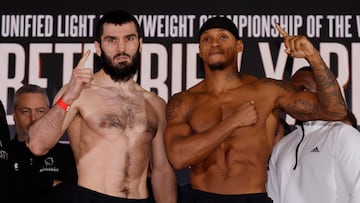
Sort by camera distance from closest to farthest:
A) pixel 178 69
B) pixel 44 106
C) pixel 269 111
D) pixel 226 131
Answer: pixel 226 131 < pixel 269 111 < pixel 44 106 < pixel 178 69

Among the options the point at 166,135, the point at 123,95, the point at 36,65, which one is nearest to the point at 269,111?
the point at 166,135

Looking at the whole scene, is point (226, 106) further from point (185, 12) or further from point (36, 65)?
point (36, 65)

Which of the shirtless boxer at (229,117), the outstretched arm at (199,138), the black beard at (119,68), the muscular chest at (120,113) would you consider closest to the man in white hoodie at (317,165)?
the shirtless boxer at (229,117)

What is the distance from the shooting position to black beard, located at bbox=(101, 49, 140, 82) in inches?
103

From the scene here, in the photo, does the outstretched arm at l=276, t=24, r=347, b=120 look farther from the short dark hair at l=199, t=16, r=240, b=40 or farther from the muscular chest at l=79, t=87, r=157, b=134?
the muscular chest at l=79, t=87, r=157, b=134

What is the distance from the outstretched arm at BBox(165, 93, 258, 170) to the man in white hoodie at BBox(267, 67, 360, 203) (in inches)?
10.5

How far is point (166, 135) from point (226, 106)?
258 mm

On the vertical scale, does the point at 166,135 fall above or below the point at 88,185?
above

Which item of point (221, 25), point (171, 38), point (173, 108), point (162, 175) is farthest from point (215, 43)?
point (171, 38)

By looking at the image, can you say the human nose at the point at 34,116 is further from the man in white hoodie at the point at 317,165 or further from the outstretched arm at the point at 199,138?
the man in white hoodie at the point at 317,165

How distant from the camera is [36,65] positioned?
3.55 m

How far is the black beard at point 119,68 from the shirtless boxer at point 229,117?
203 millimetres

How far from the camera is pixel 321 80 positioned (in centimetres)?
235

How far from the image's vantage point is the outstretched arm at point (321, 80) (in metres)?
2.29
